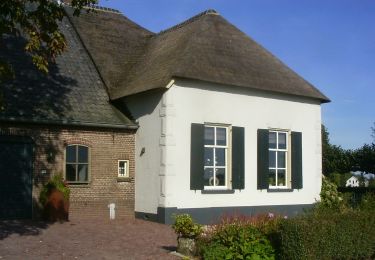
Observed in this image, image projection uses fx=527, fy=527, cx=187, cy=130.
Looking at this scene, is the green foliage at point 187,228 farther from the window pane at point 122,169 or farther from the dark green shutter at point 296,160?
the dark green shutter at point 296,160

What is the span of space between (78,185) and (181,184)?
3.30m

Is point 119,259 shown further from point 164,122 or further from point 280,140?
point 280,140

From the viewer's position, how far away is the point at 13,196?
15766mm

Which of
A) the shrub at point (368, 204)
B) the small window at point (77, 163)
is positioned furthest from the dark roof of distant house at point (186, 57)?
the shrub at point (368, 204)

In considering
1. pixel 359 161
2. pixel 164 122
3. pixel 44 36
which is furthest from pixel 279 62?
pixel 359 161

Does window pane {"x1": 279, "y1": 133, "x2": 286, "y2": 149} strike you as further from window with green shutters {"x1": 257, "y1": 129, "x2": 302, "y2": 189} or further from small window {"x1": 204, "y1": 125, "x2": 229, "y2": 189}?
small window {"x1": 204, "y1": 125, "x2": 229, "y2": 189}

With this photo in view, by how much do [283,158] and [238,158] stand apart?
2444 mm

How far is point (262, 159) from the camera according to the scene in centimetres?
1838

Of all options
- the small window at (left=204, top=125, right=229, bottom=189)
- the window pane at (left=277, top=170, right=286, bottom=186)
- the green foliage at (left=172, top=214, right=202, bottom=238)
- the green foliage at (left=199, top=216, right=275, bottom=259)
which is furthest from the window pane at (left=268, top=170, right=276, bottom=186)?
the green foliage at (left=199, top=216, right=275, bottom=259)

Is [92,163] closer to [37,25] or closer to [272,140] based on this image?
[272,140]

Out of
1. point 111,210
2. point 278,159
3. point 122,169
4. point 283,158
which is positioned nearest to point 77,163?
point 122,169

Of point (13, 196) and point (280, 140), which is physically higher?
point (280, 140)

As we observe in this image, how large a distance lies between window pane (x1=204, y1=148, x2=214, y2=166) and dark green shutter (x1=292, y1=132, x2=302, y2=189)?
357 centimetres

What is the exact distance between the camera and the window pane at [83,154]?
16.9 metres
